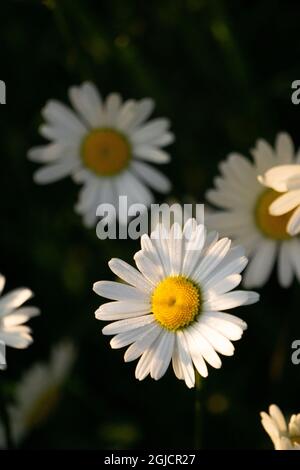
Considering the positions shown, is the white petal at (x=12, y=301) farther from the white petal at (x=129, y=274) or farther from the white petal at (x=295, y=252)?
the white petal at (x=295, y=252)

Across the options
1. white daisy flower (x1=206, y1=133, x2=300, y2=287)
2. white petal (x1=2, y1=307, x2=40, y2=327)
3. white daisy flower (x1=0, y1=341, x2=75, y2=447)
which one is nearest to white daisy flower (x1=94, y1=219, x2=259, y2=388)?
white petal (x1=2, y1=307, x2=40, y2=327)

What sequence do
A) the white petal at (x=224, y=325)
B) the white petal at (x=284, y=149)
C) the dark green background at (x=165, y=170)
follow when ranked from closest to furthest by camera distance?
the white petal at (x=224, y=325) → the white petal at (x=284, y=149) → the dark green background at (x=165, y=170)

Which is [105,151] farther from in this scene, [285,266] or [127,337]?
[127,337]

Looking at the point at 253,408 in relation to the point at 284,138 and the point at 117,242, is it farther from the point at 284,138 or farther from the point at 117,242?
the point at 284,138

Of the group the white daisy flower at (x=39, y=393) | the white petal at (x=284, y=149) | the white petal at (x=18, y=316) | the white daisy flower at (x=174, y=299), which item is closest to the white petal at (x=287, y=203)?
the white petal at (x=284, y=149)

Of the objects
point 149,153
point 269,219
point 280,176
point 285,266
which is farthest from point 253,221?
point 149,153

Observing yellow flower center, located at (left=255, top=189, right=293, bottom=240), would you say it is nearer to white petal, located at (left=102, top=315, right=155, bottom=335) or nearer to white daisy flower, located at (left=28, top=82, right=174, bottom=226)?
white daisy flower, located at (left=28, top=82, right=174, bottom=226)
